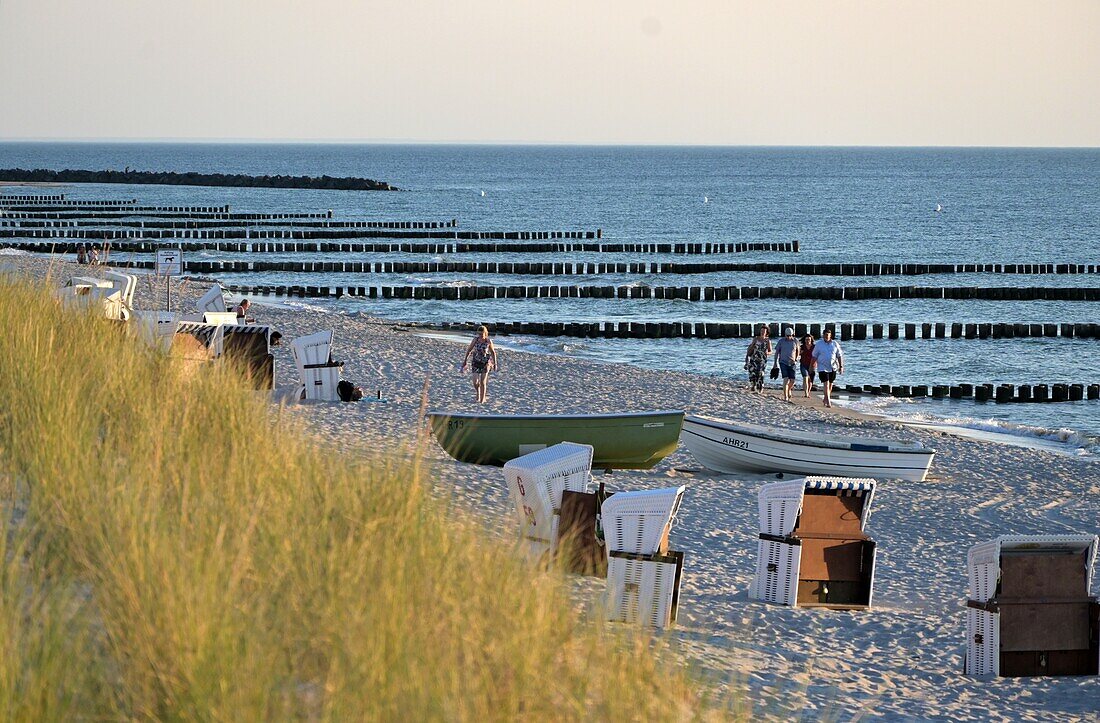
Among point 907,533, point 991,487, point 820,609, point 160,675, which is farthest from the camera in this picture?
point 991,487

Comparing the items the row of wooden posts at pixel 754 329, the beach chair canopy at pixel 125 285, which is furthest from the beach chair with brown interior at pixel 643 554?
the row of wooden posts at pixel 754 329

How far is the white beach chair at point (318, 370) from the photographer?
56.1 ft

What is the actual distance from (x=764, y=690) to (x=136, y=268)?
4311 cm

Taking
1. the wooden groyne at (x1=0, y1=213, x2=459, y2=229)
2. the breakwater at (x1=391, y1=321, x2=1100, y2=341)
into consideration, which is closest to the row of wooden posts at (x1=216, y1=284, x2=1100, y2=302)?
the breakwater at (x1=391, y1=321, x2=1100, y2=341)

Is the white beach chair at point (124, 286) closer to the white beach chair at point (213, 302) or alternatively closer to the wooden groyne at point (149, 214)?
the white beach chair at point (213, 302)

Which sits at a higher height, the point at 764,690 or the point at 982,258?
the point at 982,258

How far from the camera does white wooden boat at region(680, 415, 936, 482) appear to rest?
15.3 m

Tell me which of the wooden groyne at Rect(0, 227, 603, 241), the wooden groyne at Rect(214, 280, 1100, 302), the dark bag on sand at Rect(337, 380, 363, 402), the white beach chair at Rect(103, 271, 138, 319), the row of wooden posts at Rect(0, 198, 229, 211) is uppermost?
→ the row of wooden posts at Rect(0, 198, 229, 211)

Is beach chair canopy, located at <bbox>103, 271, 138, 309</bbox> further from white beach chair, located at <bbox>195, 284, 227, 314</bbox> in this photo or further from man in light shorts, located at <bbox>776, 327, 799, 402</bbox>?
man in light shorts, located at <bbox>776, 327, 799, 402</bbox>

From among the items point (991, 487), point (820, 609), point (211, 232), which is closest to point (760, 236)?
point (211, 232)

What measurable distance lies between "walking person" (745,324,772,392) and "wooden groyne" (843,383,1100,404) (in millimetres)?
3227

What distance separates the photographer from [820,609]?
986 cm

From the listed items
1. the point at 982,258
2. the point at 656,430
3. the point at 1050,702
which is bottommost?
the point at 1050,702

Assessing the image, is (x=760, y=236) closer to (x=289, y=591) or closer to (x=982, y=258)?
(x=982, y=258)
